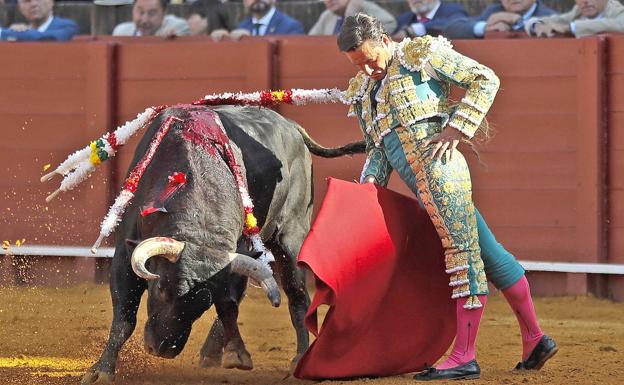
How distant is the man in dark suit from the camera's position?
23.5ft

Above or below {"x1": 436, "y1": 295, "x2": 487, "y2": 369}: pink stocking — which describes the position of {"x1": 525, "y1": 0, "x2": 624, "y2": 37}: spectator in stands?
Result: above

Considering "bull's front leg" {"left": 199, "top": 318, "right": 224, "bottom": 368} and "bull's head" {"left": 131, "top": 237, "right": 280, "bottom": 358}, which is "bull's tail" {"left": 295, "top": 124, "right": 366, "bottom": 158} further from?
"bull's head" {"left": 131, "top": 237, "right": 280, "bottom": 358}

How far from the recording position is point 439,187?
3625mm

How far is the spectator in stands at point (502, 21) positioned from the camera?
657cm

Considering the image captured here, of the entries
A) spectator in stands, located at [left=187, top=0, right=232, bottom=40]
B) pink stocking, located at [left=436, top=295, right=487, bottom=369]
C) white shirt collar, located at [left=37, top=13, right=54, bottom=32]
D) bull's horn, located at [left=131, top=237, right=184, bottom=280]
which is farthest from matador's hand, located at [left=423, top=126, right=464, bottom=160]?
white shirt collar, located at [left=37, top=13, right=54, bottom=32]

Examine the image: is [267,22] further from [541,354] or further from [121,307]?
[541,354]

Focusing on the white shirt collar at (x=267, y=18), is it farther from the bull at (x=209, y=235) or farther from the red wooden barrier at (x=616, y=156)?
the bull at (x=209, y=235)

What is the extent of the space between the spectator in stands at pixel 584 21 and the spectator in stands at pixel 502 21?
0.33ft

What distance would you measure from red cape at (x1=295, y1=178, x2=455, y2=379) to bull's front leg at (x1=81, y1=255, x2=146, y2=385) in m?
0.57

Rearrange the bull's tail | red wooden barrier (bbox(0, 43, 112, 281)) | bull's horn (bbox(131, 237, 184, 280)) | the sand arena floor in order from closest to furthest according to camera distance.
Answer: bull's horn (bbox(131, 237, 184, 280))
the sand arena floor
the bull's tail
red wooden barrier (bbox(0, 43, 112, 281))

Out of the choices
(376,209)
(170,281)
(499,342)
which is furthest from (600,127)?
(170,281)

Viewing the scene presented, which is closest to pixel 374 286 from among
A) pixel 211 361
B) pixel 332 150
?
pixel 211 361

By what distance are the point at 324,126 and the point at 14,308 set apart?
1.87 metres

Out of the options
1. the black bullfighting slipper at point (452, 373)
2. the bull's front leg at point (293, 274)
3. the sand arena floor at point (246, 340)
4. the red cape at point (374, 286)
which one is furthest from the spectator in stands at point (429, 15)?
the black bullfighting slipper at point (452, 373)
